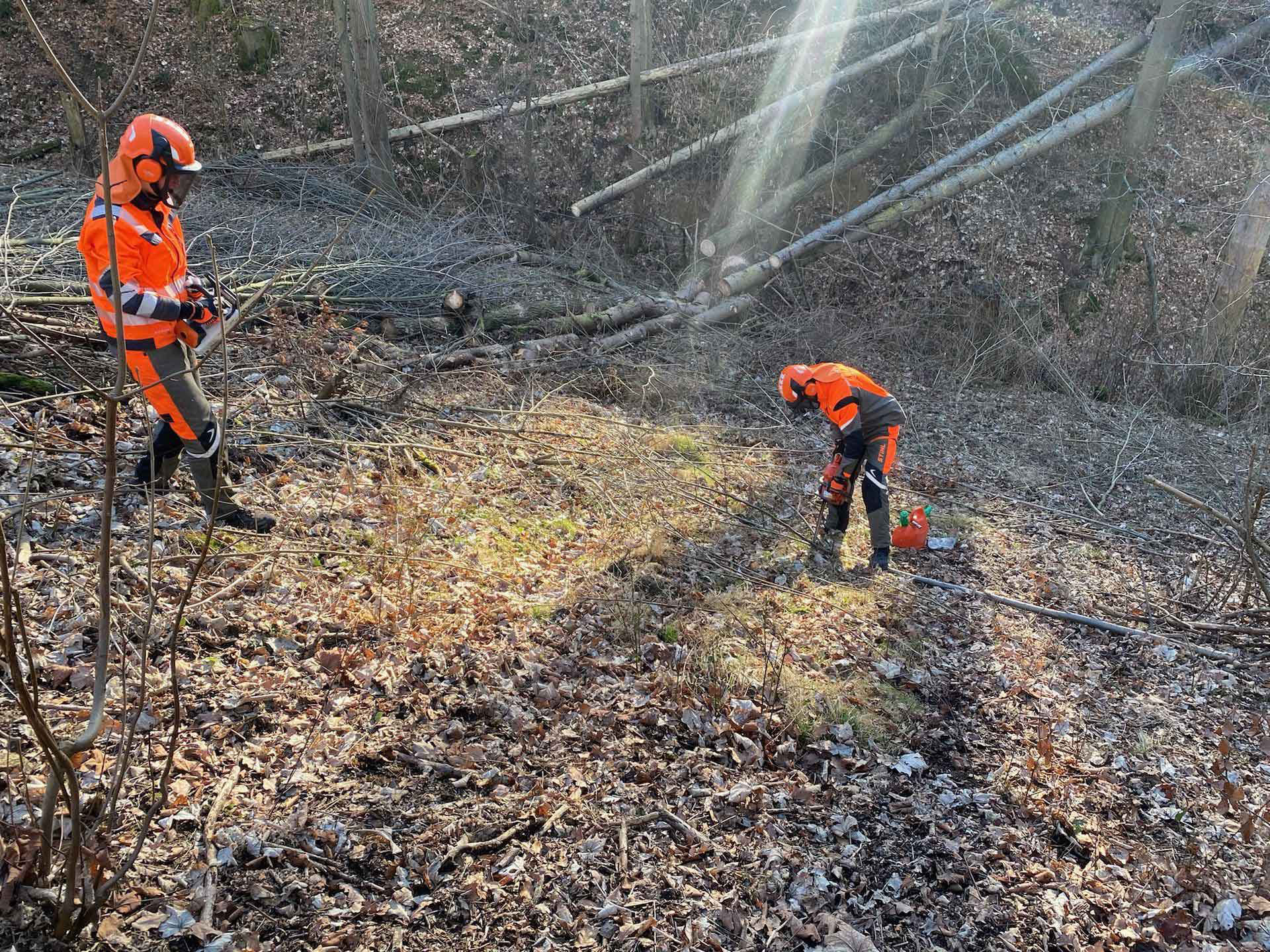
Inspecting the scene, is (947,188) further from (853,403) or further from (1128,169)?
(853,403)

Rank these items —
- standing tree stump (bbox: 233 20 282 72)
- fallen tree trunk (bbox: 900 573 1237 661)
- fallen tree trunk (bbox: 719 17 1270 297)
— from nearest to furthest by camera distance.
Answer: fallen tree trunk (bbox: 900 573 1237 661)
fallen tree trunk (bbox: 719 17 1270 297)
standing tree stump (bbox: 233 20 282 72)

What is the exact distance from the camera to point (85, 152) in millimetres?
11430

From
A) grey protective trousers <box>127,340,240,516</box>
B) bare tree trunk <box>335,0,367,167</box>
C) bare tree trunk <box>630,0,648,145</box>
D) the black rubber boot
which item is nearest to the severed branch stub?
grey protective trousers <box>127,340,240,516</box>

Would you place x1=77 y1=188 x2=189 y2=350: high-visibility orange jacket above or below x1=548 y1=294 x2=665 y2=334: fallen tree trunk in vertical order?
above

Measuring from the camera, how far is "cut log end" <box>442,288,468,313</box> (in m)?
8.63

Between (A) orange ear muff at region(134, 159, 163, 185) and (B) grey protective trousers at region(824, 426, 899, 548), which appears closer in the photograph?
(A) orange ear muff at region(134, 159, 163, 185)

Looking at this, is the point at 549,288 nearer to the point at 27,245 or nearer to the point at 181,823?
the point at 27,245

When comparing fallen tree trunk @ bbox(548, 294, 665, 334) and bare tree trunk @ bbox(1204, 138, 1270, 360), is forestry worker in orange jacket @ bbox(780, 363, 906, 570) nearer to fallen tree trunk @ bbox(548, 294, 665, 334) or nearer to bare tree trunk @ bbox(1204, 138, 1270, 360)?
fallen tree trunk @ bbox(548, 294, 665, 334)

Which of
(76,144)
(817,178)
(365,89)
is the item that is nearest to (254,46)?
(76,144)

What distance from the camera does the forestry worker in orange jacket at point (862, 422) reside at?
21.4ft

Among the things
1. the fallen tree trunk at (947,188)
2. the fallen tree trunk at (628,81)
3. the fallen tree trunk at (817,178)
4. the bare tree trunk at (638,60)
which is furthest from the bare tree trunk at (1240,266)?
the bare tree trunk at (638,60)

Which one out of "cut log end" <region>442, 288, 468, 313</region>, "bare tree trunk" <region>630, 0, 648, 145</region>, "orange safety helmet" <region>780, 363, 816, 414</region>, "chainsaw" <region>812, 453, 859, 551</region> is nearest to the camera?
"orange safety helmet" <region>780, 363, 816, 414</region>

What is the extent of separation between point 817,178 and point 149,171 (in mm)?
10903

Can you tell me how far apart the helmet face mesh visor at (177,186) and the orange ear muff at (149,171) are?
0.16ft
